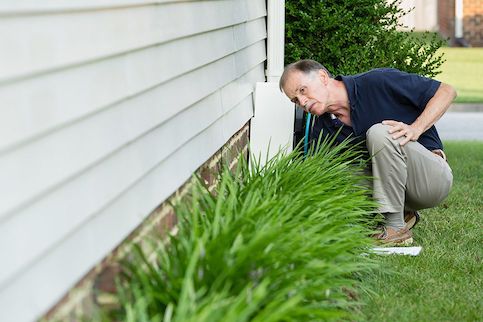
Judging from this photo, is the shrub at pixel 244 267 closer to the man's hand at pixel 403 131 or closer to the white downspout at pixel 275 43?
the man's hand at pixel 403 131

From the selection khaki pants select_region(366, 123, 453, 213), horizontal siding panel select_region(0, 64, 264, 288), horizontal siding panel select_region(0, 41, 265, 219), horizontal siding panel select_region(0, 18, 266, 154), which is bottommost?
khaki pants select_region(366, 123, 453, 213)

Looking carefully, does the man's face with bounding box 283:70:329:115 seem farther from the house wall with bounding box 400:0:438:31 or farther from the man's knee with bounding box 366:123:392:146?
the house wall with bounding box 400:0:438:31

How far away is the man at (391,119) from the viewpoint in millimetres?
5855

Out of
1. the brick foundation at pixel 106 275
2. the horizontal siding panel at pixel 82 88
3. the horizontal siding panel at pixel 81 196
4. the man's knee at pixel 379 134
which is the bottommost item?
the man's knee at pixel 379 134

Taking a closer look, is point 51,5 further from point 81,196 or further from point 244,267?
point 244,267

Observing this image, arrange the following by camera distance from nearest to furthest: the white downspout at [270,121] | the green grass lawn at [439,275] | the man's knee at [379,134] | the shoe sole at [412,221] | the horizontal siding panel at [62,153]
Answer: the horizontal siding panel at [62,153]
the green grass lawn at [439,275]
the man's knee at [379,134]
the shoe sole at [412,221]
the white downspout at [270,121]

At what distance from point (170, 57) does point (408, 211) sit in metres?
2.39

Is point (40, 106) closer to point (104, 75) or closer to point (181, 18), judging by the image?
point (104, 75)

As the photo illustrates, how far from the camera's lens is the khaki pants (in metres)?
5.83

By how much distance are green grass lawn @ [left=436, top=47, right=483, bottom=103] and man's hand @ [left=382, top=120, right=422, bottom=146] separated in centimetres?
1307

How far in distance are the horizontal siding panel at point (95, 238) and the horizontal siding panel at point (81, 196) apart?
1.2 inches

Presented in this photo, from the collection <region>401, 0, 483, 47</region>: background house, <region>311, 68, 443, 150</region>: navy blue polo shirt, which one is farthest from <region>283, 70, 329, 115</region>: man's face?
<region>401, 0, 483, 47</region>: background house

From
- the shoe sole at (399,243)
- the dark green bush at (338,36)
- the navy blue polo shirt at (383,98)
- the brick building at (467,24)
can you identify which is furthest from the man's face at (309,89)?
the brick building at (467,24)

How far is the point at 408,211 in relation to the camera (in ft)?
20.6
